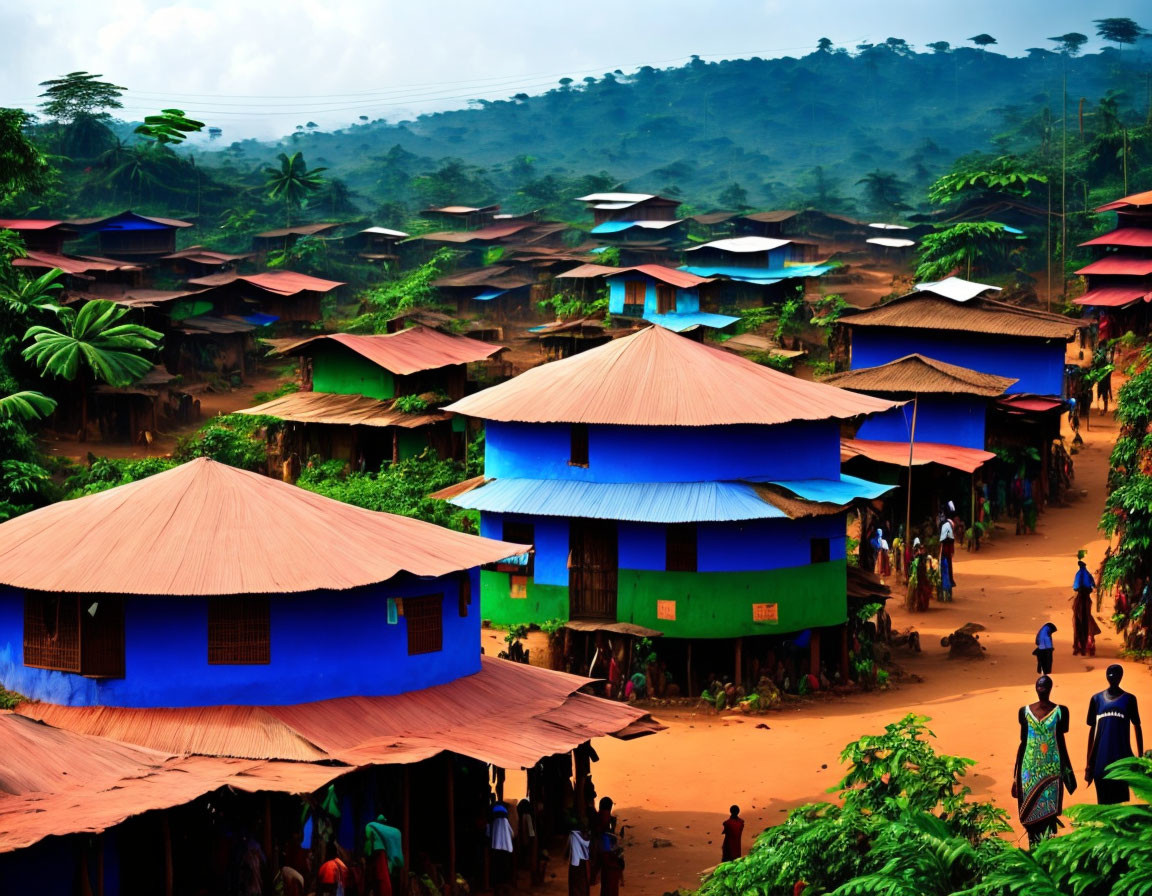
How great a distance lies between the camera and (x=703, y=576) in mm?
30453

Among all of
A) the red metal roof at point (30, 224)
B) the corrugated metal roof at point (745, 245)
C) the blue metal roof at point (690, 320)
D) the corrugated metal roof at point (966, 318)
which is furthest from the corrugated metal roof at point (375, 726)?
the corrugated metal roof at point (745, 245)

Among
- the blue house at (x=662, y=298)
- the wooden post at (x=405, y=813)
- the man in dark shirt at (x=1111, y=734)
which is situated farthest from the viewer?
the blue house at (x=662, y=298)

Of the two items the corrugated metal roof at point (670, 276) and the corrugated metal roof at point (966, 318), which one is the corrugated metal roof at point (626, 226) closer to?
the corrugated metal roof at point (670, 276)

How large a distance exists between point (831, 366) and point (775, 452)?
2813 centimetres

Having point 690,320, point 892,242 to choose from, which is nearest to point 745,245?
point 690,320

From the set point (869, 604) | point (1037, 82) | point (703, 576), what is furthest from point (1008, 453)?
point (1037, 82)

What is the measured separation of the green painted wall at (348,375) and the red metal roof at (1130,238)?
28.2m

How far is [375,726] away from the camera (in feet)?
66.4

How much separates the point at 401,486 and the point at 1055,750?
27.7 metres

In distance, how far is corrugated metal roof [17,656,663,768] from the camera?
19203mm

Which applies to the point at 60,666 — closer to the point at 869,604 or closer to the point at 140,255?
the point at 869,604

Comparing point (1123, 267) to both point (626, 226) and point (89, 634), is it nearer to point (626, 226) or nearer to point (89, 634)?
point (626, 226)

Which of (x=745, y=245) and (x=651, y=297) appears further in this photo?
(x=745, y=245)

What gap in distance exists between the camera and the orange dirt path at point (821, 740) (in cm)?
2288
